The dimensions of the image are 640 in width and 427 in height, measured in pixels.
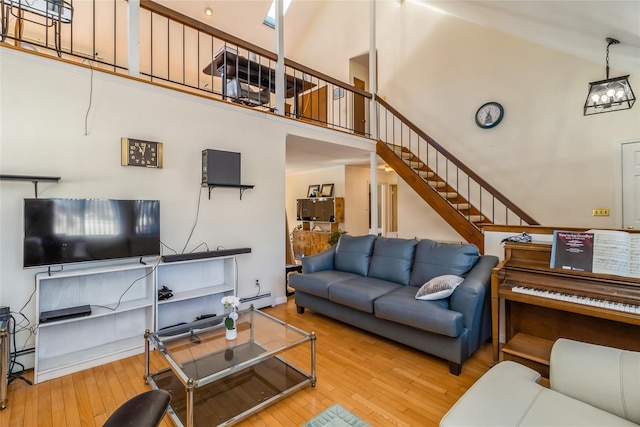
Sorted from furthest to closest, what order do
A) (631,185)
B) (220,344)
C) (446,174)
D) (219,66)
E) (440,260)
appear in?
(446,174), (219,66), (631,185), (440,260), (220,344)

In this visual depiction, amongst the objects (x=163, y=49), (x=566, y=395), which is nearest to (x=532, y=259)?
(x=566, y=395)

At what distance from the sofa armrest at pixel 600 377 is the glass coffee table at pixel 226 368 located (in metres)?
1.41

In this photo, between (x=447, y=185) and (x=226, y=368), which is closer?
(x=226, y=368)

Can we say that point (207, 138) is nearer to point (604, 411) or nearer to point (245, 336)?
point (245, 336)

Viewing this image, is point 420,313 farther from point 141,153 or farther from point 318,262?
point 141,153

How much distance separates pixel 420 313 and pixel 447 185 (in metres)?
3.64

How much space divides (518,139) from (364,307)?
13.3ft

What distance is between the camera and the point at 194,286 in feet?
10.9

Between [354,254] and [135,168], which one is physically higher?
[135,168]

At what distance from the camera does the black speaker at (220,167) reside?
3.25 meters

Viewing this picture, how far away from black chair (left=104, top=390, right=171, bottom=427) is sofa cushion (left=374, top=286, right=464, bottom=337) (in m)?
1.90

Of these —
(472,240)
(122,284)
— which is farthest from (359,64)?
(122,284)

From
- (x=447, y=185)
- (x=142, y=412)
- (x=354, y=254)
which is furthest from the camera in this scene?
(x=447, y=185)

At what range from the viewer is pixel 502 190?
5.08 metres
